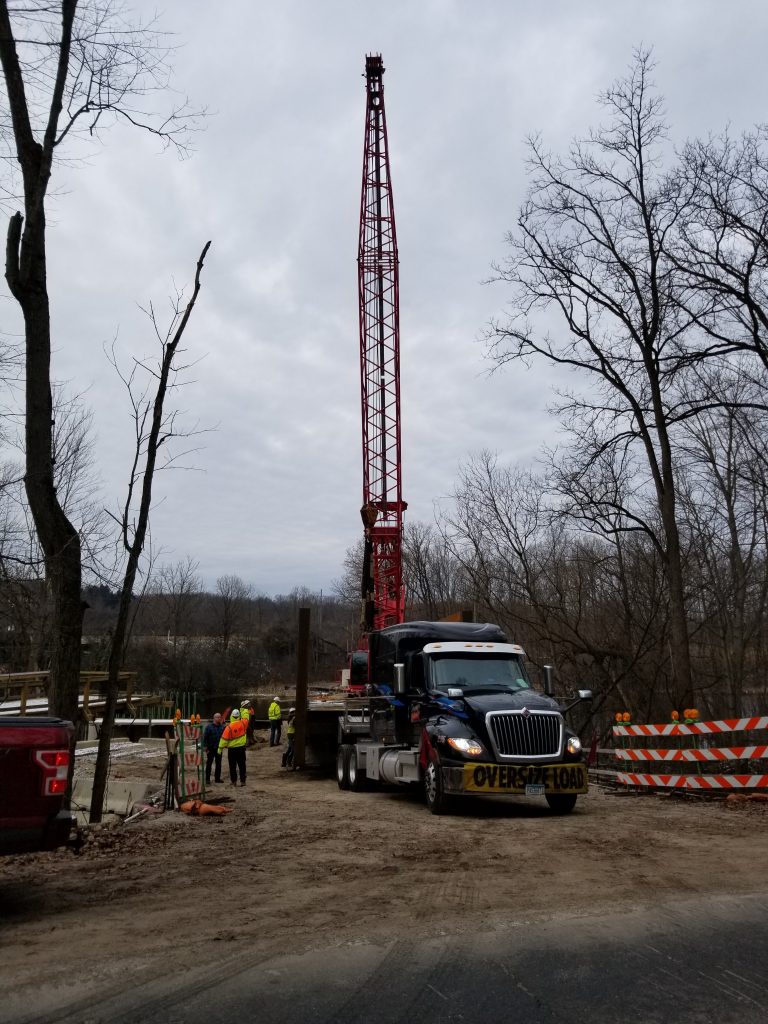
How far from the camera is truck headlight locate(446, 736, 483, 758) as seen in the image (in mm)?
12891

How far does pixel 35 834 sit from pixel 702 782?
11270 millimetres

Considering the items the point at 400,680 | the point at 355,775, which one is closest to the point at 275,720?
the point at 355,775

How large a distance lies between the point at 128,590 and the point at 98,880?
5.19 meters

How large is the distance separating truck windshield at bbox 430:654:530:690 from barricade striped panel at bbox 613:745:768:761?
268cm

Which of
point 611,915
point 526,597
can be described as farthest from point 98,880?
point 526,597

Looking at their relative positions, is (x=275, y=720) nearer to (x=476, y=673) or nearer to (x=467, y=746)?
(x=476, y=673)

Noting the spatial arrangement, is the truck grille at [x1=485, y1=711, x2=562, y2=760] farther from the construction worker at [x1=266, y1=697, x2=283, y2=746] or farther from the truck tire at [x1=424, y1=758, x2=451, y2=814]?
the construction worker at [x1=266, y1=697, x2=283, y2=746]

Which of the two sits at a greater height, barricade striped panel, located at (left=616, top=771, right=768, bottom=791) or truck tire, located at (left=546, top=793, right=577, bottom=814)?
barricade striped panel, located at (left=616, top=771, right=768, bottom=791)

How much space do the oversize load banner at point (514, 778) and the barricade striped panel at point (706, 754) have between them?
9.42ft

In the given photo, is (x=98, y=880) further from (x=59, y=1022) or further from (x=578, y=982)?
(x=578, y=982)

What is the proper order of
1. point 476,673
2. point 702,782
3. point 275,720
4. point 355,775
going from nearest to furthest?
point 702,782 → point 476,673 → point 355,775 → point 275,720

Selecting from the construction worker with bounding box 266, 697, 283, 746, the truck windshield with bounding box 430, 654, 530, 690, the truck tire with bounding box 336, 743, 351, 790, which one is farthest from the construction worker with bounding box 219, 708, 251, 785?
the construction worker with bounding box 266, 697, 283, 746

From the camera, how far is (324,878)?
8.23 m

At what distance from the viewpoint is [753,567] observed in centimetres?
3228
